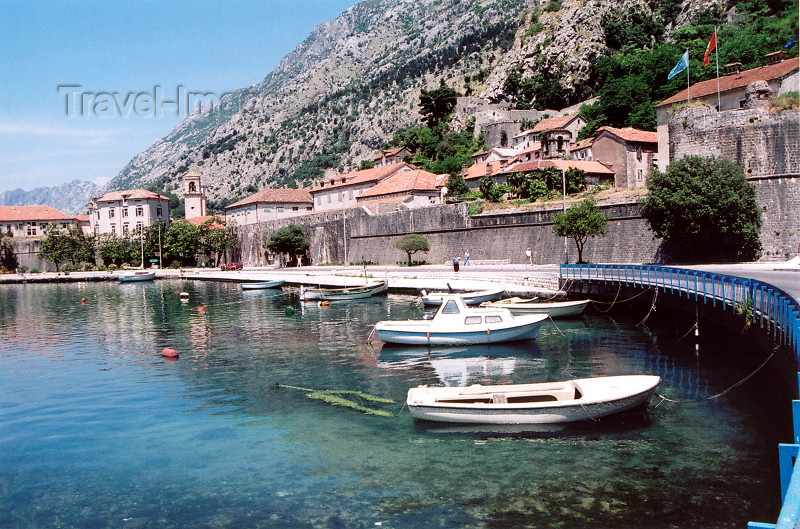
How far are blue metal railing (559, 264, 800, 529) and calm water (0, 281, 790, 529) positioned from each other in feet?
6.51

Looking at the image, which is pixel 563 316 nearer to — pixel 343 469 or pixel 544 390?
pixel 544 390

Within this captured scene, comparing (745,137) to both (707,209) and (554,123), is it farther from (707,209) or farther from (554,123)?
(554,123)

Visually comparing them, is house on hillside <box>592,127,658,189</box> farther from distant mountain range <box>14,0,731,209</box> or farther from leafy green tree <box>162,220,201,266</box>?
leafy green tree <box>162,220,201,266</box>

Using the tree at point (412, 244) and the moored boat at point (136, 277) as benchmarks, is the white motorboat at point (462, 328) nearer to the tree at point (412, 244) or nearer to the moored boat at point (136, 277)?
the tree at point (412, 244)

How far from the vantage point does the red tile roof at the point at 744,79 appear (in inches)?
1837

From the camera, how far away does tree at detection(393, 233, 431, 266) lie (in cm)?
5666

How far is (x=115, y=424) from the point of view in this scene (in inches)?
659

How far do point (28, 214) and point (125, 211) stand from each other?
19.1 m

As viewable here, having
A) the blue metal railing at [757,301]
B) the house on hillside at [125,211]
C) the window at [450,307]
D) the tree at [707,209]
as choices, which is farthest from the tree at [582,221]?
the house on hillside at [125,211]

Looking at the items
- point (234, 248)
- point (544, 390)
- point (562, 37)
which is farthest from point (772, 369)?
point (562, 37)

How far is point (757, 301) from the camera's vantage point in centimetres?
1752

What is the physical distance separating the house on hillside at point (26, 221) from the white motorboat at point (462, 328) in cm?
9335

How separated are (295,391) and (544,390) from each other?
750 cm

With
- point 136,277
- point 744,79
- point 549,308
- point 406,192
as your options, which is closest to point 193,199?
point 136,277
